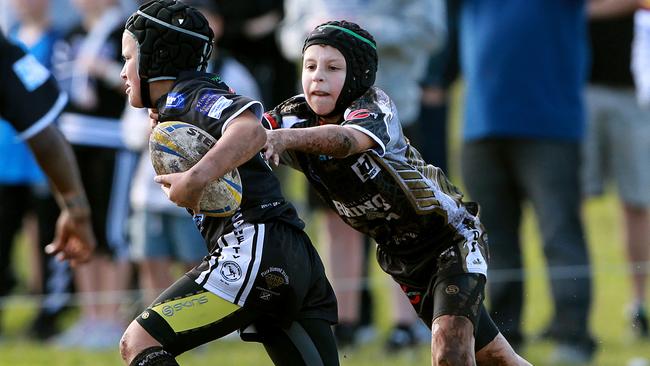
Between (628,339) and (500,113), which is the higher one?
(500,113)

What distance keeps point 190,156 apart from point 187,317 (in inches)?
25.1

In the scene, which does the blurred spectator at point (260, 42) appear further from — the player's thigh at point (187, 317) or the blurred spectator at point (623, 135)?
the player's thigh at point (187, 317)

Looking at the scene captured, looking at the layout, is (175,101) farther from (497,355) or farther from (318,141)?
(497,355)

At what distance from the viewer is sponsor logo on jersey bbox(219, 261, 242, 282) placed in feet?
16.7

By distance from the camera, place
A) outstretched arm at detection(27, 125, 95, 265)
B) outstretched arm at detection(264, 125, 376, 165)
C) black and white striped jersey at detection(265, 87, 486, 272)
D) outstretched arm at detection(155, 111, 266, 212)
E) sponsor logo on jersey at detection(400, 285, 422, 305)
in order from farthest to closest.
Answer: outstretched arm at detection(27, 125, 95, 265) → sponsor logo on jersey at detection(400, 285, 422, 305) → black and white striped jersey at detection(265, 87, 486, 272) → outstretched arm at detection(264, 125, 376, 165) → outstretched arm at detection(155, 111, 266, 212)

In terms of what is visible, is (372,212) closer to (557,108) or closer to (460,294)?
(460,294)

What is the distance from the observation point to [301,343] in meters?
5.31

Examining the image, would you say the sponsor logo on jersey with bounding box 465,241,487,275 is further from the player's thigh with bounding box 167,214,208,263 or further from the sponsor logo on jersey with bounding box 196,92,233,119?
the player's thigh with bounding box 167,214,208,263

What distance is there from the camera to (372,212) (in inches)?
212

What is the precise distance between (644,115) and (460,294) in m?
4.25

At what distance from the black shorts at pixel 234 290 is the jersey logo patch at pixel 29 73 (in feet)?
5.51

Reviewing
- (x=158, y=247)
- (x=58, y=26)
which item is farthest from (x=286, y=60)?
(x=158, y=247)

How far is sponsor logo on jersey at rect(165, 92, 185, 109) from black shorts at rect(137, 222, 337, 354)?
1.80 feet

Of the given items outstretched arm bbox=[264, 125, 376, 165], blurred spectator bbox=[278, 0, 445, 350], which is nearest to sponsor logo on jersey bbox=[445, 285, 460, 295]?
outstretched arm bbox=[264, 125, 376, 165]
